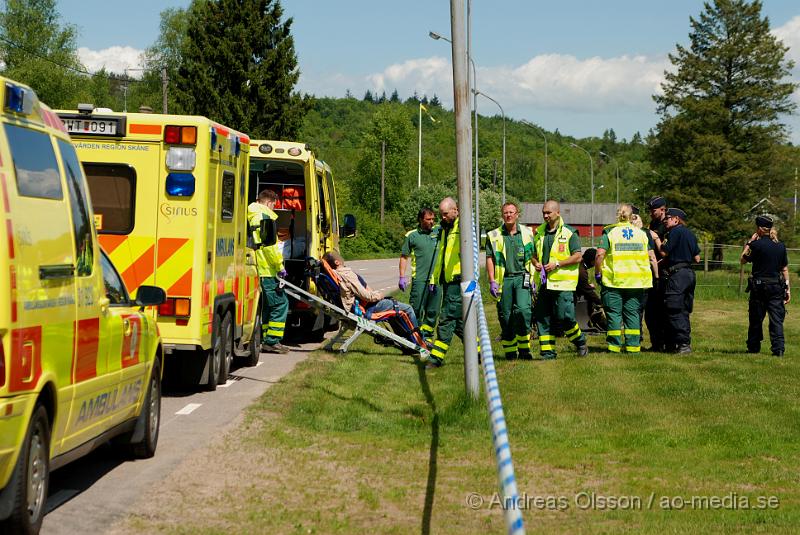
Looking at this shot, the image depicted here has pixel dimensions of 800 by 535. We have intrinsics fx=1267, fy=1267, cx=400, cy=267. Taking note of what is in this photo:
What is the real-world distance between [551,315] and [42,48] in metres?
73.5

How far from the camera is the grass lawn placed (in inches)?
283

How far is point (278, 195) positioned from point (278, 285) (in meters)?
2.86

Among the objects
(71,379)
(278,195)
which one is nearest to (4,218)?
(71,379)

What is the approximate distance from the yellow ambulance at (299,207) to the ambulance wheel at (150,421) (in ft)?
27.2

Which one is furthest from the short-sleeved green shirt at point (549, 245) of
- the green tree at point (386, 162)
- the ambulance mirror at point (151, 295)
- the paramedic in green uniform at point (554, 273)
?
the green tree at point (386, 162)

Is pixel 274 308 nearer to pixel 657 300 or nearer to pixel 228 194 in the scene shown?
pixel 228 194

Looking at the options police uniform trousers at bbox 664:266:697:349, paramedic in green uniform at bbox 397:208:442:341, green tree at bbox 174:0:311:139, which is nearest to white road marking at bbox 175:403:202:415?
paramedic in green uniform at bbox 397:208:442:341

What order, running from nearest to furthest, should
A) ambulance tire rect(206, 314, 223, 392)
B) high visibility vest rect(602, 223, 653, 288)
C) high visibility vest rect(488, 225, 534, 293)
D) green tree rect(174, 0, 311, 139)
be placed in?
ambulance tire rect(206, 314, 223, 392) → high visibility vest rect(488, 225, 534, 293) → high visibility vest rect(602, 223, 653, 288) → green tree rect(174, 0, 311, 139)

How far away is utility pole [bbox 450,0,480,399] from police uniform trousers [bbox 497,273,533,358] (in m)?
3.66

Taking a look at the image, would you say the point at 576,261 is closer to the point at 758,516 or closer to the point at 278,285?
the point at 278,285

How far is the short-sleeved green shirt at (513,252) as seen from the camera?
1565 centimetres

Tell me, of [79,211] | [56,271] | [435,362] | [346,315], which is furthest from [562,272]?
[56,271]

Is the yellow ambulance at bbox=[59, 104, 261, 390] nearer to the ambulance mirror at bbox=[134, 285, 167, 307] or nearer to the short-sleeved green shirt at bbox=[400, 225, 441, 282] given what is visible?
the ambulance mirror at bbox=[134, 285, 167, 307]

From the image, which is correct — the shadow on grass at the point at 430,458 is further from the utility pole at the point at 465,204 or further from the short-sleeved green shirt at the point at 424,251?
the short-sleeved green shirt at the point at 424,251
